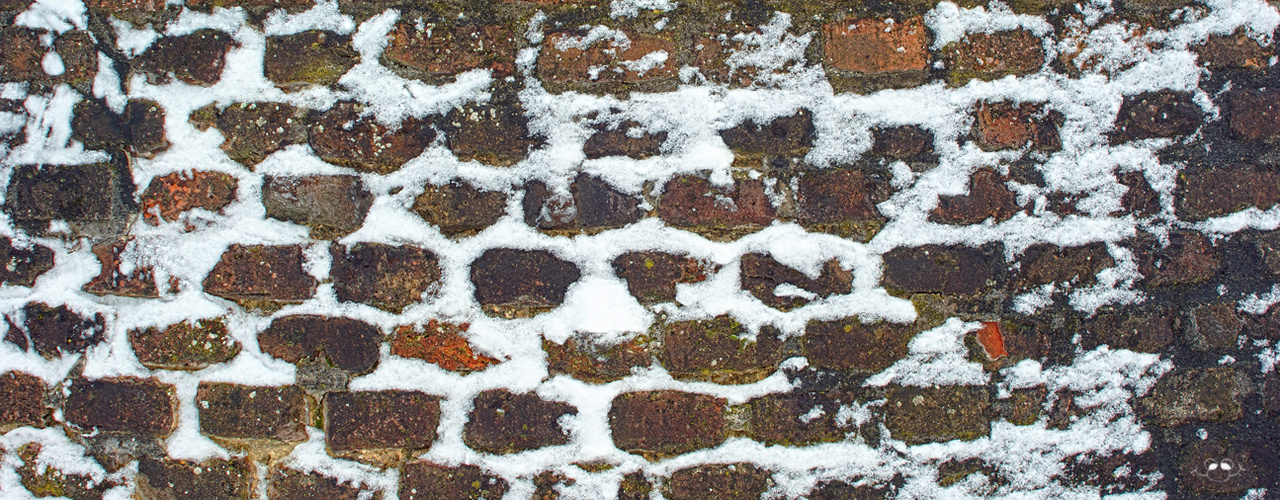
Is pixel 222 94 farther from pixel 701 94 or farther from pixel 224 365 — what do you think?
pixel 701 94

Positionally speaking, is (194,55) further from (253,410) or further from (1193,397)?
(1193,397)

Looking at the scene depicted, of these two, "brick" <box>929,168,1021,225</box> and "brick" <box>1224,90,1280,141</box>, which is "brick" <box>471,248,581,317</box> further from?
"brick" <box>1224,90,1280,141</box>

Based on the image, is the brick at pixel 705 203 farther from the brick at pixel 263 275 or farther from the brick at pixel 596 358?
the brick at pixel 263 275

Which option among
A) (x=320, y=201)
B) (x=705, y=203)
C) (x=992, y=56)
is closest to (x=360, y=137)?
(x=320, y=201)

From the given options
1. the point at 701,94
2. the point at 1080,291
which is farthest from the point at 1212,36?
the point at 701,94

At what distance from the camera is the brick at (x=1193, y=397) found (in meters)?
0.88

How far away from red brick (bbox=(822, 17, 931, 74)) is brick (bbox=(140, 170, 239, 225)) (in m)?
0.72

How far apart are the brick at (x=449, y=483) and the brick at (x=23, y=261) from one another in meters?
0.50

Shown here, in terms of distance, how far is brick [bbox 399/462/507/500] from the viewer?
0.86 m

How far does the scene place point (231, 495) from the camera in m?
0.87

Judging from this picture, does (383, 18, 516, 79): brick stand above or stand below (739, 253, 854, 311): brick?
above

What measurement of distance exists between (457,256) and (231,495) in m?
0.42

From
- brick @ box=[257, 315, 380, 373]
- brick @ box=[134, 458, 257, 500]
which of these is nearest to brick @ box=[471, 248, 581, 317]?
brick @ box=[257, 315, 380, 373]

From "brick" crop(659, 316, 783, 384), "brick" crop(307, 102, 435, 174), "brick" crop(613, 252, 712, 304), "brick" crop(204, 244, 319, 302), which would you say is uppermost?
"brick" crop(307, 102, 435, 174)
